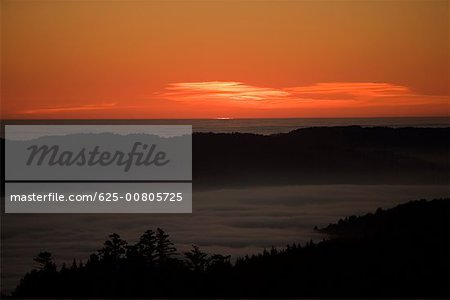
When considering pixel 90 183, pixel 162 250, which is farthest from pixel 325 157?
pixel 162 250

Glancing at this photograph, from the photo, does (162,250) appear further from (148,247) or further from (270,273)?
(270,273)

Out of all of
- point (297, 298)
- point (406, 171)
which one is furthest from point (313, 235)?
point (406, 171)

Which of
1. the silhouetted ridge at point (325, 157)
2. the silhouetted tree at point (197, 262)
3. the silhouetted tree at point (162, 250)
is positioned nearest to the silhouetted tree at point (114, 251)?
the silhouetted tree at point (162, 250)

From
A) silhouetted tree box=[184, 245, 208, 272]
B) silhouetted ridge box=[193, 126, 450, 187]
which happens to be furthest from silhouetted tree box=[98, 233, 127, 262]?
silhouetted ridge box=[193, 126, 450, 187]

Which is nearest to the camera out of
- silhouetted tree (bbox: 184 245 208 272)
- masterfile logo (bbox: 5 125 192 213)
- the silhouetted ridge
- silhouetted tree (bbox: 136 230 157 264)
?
silhouetted tree (bbox: 184 245 208 272)

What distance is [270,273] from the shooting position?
14703 mm

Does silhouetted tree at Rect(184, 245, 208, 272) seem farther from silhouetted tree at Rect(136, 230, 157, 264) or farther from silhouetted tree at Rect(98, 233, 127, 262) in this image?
silhouetted tree at Rect(98, 233, 127, 262)

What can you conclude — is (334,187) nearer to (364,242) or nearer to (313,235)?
(313,235)

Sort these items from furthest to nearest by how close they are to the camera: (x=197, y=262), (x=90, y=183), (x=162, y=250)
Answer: (x=90, y=183), (x=162, y=250), (x=197, y=262)

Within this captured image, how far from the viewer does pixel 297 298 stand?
495 inches

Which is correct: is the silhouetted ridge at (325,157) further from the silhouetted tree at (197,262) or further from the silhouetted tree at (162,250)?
the silhouetted tree at (197,262)

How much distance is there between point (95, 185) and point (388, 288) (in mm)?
30001

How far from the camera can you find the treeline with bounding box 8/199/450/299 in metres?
12.8

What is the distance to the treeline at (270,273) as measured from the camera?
1281cm
